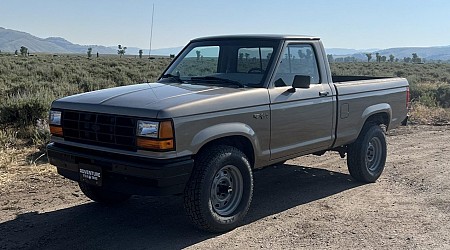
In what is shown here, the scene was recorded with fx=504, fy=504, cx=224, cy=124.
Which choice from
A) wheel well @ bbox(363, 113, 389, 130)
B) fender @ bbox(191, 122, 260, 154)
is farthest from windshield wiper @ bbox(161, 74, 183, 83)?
wheel well @ bbox(363, 113, 389, 130)

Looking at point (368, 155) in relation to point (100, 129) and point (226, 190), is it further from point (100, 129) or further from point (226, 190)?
point (100, 129)

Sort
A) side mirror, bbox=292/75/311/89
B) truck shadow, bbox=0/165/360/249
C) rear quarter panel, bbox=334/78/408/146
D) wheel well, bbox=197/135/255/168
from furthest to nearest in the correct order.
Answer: rear quarter panel, bbox=334/78/408/146 → side mirror, bbox=292/75/311/89 → wheel well, bbox=197/135/255/168 → truck shadow, bbox=0/165/360/249

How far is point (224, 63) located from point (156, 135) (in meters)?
2.06

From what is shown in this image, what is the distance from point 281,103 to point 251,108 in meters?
0.50

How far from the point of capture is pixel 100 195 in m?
5.84

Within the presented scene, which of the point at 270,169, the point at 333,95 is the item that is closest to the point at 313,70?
the point at 333,95

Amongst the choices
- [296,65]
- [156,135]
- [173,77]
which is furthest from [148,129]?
[296,65]

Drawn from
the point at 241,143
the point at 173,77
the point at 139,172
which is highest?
the point at 173,77

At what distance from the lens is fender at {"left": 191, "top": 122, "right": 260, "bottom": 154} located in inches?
184

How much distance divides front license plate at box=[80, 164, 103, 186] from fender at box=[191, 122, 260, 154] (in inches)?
36.3

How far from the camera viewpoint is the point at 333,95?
250 inches

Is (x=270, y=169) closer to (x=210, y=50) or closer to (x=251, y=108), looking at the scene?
(x=210, y=50)

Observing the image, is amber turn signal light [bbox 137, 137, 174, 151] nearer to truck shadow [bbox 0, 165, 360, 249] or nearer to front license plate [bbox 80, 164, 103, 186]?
front license plate [bbox 80, 164, 103, 186]

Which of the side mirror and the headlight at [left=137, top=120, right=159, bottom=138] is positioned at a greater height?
the side mirror
